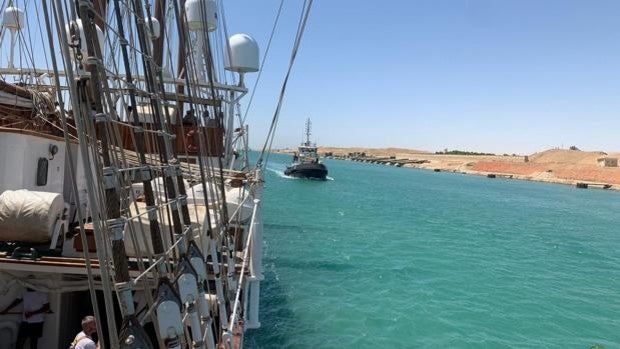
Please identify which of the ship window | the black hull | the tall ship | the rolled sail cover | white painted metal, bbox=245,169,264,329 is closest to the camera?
the tall ship

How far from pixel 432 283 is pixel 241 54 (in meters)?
13.1

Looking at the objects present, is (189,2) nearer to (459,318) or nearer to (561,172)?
(459,318)

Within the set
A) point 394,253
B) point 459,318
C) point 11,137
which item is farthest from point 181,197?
point 394,253

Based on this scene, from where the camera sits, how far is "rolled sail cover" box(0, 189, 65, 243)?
293 inches

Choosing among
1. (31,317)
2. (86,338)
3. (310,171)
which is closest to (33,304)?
(31,317)

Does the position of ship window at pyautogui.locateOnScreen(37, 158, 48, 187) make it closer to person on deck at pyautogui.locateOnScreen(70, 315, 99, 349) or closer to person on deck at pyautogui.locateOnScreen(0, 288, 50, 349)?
person on deck at pyautogui.locateOnScreen(0, 288, 50, 349)

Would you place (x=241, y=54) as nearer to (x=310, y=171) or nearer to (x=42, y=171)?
(x=42, y=171)

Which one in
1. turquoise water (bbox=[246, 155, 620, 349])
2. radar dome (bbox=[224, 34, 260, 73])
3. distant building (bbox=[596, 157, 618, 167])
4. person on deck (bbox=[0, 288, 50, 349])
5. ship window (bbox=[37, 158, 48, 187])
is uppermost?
radar dome (bbox=[224, 34, 260, 73])

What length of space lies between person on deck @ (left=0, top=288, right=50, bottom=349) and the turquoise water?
22.5 ft

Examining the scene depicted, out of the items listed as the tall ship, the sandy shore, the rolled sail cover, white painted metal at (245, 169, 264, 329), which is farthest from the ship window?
the sandy shore

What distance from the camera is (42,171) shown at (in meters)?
10.0

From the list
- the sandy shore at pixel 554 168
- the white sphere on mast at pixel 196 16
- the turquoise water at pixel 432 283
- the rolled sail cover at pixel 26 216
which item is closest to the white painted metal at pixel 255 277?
the turquoise water at pixel 432 283

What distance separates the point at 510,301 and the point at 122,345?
1945 cm

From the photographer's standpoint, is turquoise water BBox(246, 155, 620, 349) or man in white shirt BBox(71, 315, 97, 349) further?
turquoise water BBox(246, 155, 620, 349)
